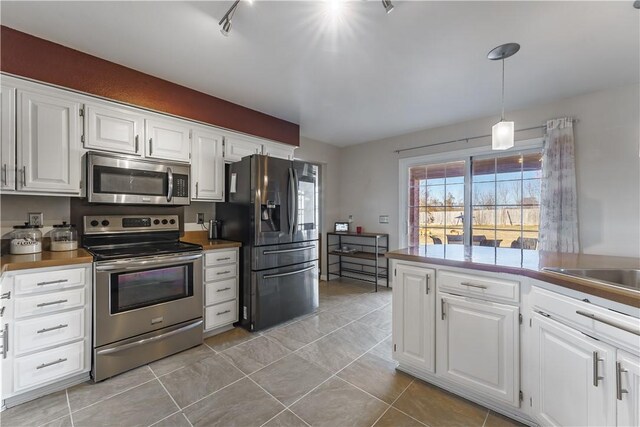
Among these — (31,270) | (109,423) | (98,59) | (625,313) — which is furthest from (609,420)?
(98,59)

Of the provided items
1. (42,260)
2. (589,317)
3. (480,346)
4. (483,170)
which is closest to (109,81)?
(42,260)

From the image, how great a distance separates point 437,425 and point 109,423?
1898mm

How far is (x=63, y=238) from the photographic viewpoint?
6.86ft

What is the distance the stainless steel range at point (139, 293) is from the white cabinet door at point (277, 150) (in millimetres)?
1493

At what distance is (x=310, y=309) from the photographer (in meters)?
3.21

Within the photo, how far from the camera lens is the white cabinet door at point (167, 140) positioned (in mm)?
2477

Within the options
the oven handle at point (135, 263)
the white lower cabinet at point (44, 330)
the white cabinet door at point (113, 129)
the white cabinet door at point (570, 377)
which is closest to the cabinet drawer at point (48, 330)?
the white lower cabinet at point (44, 330)

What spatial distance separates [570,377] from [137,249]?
2982 mm

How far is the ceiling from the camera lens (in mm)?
1666

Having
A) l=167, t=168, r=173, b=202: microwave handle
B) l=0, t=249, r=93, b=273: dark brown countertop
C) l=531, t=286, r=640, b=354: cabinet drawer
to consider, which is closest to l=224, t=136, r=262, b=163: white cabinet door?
l=167, t=168, r=173, b=202: microwave handle

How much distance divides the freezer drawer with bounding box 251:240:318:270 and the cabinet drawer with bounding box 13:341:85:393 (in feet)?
4.63

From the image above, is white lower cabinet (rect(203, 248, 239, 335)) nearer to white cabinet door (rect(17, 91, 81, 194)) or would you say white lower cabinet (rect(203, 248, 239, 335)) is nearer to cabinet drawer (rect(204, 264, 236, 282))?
cabinet drawer (rect(204, 264, 236, 282))

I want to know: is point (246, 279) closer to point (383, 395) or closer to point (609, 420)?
point (383, 395)

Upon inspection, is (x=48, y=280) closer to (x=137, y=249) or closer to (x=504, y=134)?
(x=137, y=249)
